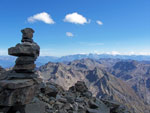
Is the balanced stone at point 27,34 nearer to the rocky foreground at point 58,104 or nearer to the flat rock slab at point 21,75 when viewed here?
the flat rock slab at point 21,75

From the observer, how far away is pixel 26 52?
20.7 m

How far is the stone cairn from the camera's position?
18719 millimetres

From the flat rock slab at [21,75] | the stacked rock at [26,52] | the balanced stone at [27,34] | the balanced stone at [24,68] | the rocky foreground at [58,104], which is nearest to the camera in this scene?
the stacked rock at [26,52]

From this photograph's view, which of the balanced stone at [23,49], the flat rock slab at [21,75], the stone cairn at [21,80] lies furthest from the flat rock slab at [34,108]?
the balanced stone at [23,49]

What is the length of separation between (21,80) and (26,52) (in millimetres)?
3793

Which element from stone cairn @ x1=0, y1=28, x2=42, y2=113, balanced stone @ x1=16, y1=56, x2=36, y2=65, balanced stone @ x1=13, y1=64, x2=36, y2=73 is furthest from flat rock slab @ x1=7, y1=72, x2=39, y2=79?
balanced stone @ x1=16, y1=56, x2=36, y2=65

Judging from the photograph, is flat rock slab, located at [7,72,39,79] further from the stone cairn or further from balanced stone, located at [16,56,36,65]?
balanced stone, located at [16,56,36,65]

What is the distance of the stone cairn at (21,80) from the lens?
18719 mm

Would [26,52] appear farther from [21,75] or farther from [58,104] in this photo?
[58,104]

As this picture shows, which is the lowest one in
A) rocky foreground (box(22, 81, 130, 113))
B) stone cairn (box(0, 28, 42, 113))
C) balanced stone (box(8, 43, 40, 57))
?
rocky foreground (box(22, 81, 130, 113))

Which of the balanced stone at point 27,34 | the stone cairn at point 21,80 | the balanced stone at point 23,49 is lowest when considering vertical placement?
the stone cairn at point 21,80

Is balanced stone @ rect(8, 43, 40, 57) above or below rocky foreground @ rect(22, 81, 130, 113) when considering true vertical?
above

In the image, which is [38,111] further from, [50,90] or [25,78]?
[50,90]

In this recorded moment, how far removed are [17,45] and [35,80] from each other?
17.8 feet
